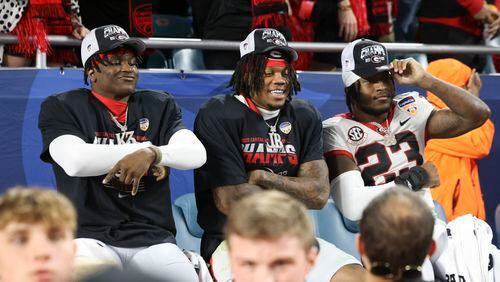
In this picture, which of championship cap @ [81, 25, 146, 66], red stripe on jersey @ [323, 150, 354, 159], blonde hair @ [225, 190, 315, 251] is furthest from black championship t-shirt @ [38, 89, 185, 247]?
blonde hair @ [225, 190, 315, 251]

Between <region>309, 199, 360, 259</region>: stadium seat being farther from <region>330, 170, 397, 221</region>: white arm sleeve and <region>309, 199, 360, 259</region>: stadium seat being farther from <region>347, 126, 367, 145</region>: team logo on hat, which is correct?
<region>347, 126, 367, 145</region>: team logo on hat

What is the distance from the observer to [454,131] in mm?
5496

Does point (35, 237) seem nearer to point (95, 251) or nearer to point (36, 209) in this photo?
point (36, 209)

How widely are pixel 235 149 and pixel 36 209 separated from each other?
2168 mm

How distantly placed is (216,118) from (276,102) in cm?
30

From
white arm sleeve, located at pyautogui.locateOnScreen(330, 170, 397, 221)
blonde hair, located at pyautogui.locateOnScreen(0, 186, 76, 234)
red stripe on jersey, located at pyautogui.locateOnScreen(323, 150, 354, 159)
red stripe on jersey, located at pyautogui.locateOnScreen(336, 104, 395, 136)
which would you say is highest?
blonde hair, located at pyautogui.locateOnScreen(0, 186, 76, 234)

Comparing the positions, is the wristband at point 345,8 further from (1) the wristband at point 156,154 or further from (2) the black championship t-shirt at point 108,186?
(1) the wristband at point 156,154

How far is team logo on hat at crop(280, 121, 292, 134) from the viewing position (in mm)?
5211

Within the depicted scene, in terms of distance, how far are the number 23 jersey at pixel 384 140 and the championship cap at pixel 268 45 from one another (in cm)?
46

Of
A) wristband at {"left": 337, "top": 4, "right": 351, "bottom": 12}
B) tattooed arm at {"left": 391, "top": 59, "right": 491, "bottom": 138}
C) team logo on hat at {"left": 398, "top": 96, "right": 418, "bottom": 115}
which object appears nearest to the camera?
tattooed arm at {"left": 391, "top": 59, "right": 491, "bottom": 138}

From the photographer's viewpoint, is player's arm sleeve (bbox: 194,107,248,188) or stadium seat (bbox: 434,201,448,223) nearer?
player's arm sleeve (bbox: 194,107,248,188)

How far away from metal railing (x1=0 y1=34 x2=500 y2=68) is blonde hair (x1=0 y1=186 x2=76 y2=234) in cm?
294

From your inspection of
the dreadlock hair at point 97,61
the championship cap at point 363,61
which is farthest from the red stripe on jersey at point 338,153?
the dreadlock hair at point 97,61

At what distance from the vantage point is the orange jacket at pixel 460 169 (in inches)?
247
